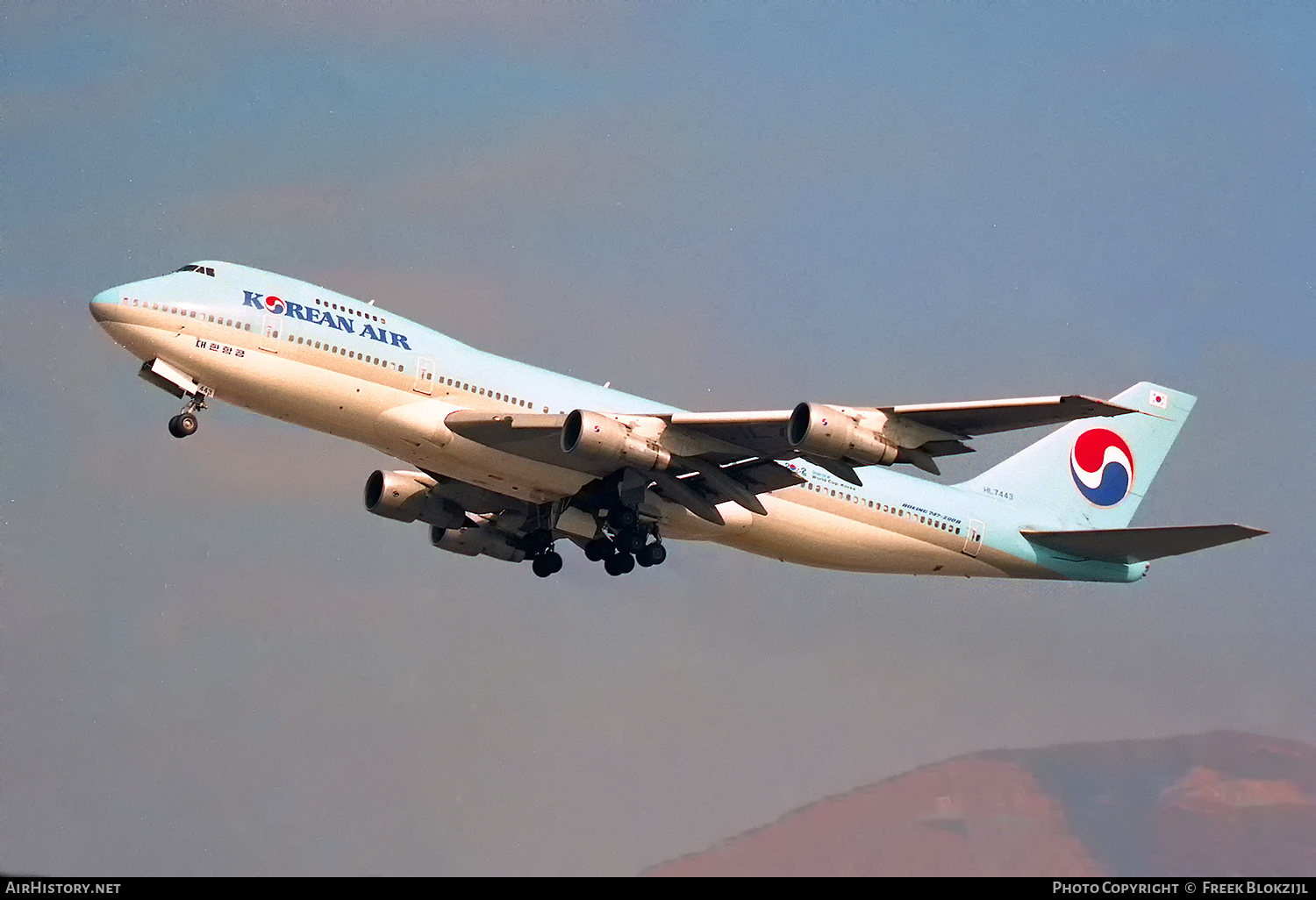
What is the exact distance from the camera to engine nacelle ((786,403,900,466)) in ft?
137

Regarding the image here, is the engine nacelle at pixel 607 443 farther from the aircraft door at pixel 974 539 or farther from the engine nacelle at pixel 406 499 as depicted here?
the aircraft door at pixel 974 539

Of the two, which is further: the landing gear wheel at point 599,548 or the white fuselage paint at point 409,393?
the landing gear wheel at point 599,548

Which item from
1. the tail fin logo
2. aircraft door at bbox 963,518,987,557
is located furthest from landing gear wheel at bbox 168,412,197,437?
the tail fin logo

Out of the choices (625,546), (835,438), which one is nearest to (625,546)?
(625,546)

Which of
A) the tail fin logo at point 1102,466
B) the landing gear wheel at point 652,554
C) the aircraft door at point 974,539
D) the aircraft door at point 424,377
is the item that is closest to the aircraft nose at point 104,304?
the aircraft door at point 424,377

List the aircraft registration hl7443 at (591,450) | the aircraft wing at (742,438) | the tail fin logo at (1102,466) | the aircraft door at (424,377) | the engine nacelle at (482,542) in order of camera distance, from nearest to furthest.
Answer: the aircraft wing at (742,438) → the aircraft registration hl7443 at (591,450) → the aircraft door at (424,377) → the engine nacelle at (482,542) → the tail fin logo at (1102,466)

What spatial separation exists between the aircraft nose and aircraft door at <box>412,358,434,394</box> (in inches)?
282

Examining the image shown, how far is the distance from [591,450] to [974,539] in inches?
523

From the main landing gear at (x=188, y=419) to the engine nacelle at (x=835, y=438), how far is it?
13993mm

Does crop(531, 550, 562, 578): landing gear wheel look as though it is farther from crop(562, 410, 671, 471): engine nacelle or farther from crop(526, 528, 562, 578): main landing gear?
crop(562, 410, 671, 471): engine nacelle

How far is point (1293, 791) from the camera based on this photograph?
1608 inches

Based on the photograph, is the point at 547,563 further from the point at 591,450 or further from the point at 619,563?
the point at 591,450

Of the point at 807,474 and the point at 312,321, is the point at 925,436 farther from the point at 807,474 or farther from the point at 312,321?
the point at 312,321

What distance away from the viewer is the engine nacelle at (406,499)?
165ft
